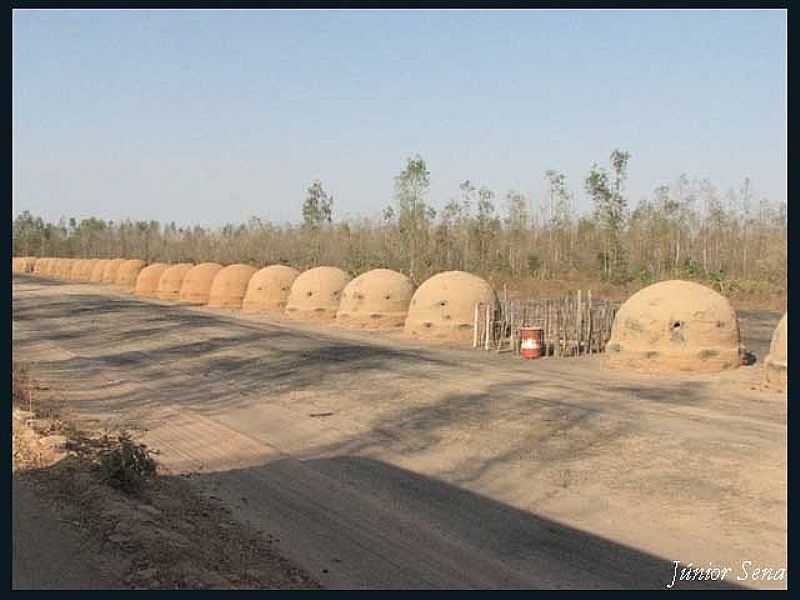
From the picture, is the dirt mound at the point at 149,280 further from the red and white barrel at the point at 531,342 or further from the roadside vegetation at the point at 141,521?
the roadside vegetation at the point at 141,521

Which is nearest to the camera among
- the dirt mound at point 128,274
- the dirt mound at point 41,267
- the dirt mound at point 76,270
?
the dirt mound at point 128,274

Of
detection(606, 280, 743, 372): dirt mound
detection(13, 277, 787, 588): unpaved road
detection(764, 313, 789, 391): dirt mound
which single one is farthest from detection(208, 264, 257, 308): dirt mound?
detection(764, 313, 789, 391): dirt mound

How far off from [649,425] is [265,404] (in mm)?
6588

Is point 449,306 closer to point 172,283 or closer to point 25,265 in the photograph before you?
point 172,283

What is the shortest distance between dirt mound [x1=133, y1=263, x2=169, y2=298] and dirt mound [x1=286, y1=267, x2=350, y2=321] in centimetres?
1757

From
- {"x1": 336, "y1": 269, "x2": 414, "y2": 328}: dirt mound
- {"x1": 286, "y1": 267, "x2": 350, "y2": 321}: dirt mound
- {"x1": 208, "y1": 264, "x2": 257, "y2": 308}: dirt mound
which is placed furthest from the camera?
{"x1": 208, "y1": 264, "x2": 257, "y2": 308}: dirt mound

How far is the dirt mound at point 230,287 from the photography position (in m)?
39.0

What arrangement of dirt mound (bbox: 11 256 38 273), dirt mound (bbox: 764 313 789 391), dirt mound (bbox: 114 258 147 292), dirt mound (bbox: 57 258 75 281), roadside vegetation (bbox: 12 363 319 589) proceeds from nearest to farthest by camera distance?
roadside vegetation (bbox: 12 363 319 589) → dirt mound (bbox: 764 313 789 391) → dirt mound (bbox: 114 258 147 292) → dirt mound (bbox: 57 258 75 281) → dirt mound (bbox: 11 256 38 273)

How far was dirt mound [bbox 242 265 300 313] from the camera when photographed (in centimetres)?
3556

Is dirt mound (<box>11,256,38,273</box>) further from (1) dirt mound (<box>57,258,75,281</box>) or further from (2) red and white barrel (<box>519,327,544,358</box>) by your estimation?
(2) red and white barrel (<box>519,327,544,358</box>)

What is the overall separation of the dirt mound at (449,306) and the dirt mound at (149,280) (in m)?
26.1

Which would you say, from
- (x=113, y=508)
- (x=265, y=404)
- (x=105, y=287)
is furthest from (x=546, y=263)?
(x=113, y=508)

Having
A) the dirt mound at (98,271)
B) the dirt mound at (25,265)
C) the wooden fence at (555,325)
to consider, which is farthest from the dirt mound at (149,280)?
the dirt mound at (25,265)

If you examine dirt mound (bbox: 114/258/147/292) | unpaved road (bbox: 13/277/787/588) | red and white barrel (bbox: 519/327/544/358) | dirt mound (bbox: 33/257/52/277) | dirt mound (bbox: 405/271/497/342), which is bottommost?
unpaved road (bbox: 13/277/787/588)
